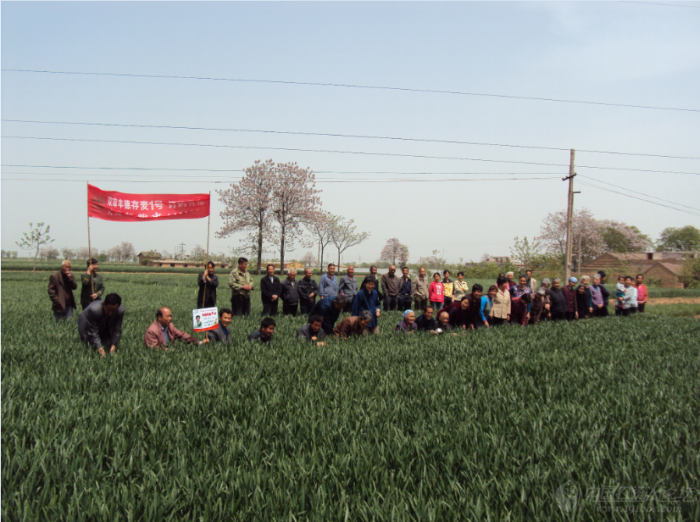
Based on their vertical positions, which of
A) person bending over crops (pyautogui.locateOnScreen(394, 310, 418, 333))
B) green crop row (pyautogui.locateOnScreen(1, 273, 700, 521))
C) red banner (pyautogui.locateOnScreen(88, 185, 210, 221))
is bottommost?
green crop row (pyautogui.locateOnScreen(1, 273, 700, 521))

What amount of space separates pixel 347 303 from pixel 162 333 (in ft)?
16.9

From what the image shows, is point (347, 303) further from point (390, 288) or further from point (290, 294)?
point (390, 288)

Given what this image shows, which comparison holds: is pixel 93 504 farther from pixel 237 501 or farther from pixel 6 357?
pixel 6 357

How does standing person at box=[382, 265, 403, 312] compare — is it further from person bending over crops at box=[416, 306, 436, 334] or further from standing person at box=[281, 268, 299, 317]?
person bending over crops at box=[416, 306, 436, 334]

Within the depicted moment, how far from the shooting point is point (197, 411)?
425cm

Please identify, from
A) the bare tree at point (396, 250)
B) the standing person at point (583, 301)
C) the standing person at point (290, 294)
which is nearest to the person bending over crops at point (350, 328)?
the standing person at point (290, 294)

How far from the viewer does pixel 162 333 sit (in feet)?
23.6

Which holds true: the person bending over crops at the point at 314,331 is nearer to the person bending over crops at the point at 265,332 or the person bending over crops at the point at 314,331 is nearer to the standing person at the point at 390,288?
the person bending over crops at the point at 265,332

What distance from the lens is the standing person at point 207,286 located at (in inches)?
373

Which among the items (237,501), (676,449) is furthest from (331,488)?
(676,449)

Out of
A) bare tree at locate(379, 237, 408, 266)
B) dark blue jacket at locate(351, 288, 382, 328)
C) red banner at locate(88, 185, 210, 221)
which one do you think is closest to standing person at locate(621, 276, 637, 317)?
dark blue jacket at locate(351, 288, 382, 328)

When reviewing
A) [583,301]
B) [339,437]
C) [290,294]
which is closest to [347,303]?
[290,294]

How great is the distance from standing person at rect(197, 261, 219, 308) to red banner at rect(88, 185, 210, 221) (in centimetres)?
201

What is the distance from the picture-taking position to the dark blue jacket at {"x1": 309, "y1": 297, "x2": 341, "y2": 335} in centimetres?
833
